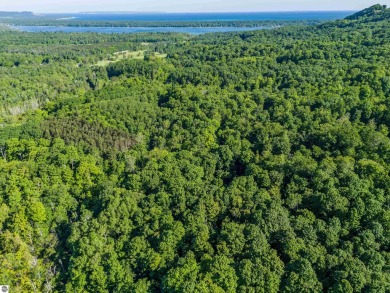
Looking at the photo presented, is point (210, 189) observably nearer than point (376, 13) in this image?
Yes

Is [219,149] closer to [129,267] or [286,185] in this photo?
[286,185]

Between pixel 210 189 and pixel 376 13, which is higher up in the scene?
pixel 376 13

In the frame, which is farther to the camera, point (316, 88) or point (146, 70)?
point (146, 70)

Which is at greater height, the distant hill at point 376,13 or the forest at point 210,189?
the distant hill at point 376,13

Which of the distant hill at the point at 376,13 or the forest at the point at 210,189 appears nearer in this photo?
the forest at the point at 210,189

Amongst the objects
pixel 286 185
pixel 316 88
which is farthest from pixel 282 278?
pixel 316 88

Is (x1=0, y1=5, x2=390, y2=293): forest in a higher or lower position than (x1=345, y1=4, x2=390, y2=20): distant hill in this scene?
lower

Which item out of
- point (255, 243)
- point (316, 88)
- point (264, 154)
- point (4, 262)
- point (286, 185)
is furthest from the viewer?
point (316, 88)

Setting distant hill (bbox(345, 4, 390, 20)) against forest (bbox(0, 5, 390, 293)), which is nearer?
forest (bbox(0, 5, 390, 293))
